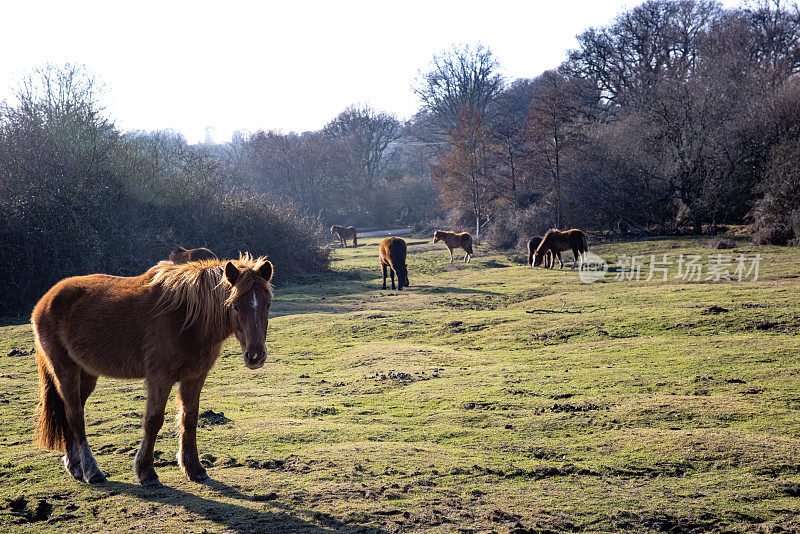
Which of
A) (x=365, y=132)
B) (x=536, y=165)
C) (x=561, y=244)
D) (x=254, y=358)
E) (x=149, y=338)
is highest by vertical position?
(x=365, y=132)

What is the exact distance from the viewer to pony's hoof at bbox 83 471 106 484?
192 inches

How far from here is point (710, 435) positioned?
555 centimetres

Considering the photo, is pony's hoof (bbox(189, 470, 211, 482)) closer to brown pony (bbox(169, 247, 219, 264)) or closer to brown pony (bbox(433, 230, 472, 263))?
brown pony (bbox(169, 247, 219, 264))

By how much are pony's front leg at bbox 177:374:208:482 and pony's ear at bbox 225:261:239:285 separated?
2.96 ft

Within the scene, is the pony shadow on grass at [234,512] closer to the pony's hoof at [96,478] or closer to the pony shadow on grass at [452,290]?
Result: the pony's hoof at [96,478]

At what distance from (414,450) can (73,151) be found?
64.2ft

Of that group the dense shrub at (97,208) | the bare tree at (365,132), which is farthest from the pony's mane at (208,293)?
the bare tree at (365,132)

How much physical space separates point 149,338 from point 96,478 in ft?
4.11

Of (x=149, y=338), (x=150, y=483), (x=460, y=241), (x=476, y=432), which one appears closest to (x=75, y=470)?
(x=150, y=483)

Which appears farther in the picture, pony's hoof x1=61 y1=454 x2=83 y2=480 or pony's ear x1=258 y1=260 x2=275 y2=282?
pony's hoof x1=61 y1=454 x2=83 y2=480

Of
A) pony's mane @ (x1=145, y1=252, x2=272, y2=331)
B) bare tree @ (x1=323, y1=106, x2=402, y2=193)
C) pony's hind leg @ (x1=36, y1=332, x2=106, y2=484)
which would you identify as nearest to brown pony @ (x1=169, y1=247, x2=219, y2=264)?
pony's hind leg @ (x1=36, y1=332, x2=106, y2=484)

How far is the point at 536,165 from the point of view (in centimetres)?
3566

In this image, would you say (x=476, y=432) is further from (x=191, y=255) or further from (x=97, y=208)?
(x=97, y=208)

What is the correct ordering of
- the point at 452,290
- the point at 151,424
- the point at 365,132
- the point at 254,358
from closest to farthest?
1. the point at 254,358
2. the point at 151,424
3. the point at 452,290
4. the point at 365,132
